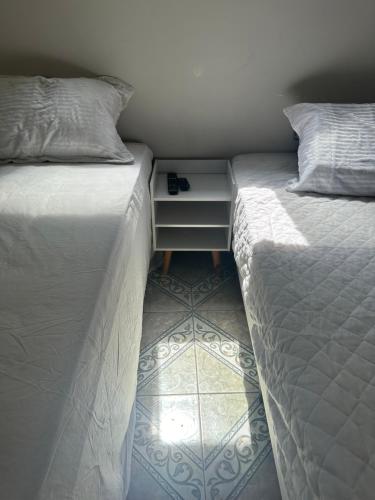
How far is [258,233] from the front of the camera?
3.67 ft

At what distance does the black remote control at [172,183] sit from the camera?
5.28 ft

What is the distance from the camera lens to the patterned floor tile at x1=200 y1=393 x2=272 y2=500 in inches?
38.9

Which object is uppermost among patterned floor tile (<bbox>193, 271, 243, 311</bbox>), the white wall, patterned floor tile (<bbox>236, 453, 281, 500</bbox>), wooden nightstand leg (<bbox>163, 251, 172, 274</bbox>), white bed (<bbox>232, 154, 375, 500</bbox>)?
the white wall

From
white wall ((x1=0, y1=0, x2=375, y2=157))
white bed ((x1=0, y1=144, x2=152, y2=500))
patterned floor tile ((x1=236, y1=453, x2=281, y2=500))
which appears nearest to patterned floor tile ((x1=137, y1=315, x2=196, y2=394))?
white bed ((x1=0, y1=144, x2=152, y2=500))

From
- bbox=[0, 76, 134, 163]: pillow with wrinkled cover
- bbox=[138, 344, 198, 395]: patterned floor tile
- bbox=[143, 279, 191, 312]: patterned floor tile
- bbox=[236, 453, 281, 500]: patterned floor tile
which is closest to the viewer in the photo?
bbox=[236, 453, 281, 500]: patterned floor tile

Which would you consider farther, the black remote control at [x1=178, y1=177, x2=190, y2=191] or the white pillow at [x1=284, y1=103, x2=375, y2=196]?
the black remote control at [x1=178, y1=177, x2=190, y2=191]

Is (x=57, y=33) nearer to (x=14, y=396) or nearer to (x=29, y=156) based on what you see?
(x=29, y=156)

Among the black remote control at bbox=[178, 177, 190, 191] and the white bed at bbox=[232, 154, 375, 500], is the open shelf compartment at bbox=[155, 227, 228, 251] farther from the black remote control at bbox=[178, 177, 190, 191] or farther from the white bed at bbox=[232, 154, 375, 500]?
the white bed at bbox=[232, 154, 375, 500]

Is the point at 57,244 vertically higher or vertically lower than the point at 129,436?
higher

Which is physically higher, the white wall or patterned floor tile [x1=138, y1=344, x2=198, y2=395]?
the white wall

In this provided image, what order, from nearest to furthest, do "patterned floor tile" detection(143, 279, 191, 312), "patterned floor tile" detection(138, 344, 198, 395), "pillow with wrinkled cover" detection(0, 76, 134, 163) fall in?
1. "patterned floor tile" detection(138, 344, 198, 395)
2. "pillow with wrinkled cover" detection(0, 76, 134, 163)
3. "patterned floor tile" detection(143, 279, 191, 312)

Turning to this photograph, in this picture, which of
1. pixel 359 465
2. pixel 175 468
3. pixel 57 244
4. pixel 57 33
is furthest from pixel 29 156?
pixel 359 465

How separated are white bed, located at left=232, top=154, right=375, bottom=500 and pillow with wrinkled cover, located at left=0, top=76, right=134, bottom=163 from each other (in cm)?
75

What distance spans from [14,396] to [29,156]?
1174 mm
